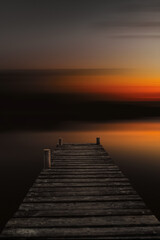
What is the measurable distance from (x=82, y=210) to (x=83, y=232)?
879mm

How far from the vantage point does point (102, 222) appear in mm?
4801

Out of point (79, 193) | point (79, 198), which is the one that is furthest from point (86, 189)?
point (79, 198)

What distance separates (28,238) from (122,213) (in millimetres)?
2127

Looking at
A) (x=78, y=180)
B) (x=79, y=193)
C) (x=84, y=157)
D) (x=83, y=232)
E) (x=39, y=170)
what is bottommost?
(x=39, y=170)

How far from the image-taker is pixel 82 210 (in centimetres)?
534

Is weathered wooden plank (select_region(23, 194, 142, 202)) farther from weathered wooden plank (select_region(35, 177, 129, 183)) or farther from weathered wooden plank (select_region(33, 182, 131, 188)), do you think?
weathered wooden plank (select_region(35, 177, 129, 183))

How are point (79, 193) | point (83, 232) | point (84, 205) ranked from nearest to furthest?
point (83, 232) → point (84, 205) → point (79, 193)

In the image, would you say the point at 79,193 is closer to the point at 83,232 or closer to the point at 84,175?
the point at 84,175

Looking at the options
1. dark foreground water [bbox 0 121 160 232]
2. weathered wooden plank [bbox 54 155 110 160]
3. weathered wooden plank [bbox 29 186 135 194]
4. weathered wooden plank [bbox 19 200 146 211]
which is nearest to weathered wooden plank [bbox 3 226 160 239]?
weathered wooden plank [bbox 19 200 146 211]

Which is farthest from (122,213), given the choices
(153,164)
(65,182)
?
(153,164)

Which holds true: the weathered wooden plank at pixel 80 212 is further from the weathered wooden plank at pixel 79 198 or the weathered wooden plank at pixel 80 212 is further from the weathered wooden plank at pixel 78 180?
the weathered wooden plank at pixel 78 180

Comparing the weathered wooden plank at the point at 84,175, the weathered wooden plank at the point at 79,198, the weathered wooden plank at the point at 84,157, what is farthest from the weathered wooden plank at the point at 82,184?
the weathered wooden plank at the point at 84,157

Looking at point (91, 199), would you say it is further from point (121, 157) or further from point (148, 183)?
point (121, 157)

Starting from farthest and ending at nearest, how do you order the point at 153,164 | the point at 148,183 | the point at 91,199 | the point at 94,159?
the point at 153,164
the point at 148,183
the point at 94,159
the point at 91,199
